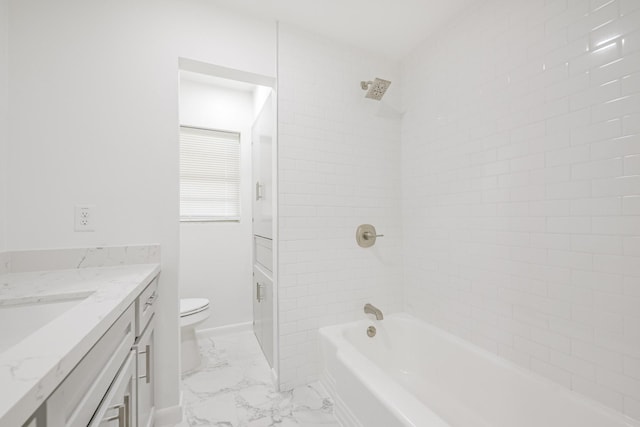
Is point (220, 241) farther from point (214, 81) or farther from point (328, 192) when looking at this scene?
point (214, 81)

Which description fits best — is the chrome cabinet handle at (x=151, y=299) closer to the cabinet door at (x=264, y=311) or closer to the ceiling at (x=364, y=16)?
the cabinet door at (x=264, y=311)

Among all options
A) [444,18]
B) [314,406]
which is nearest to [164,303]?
[314,406]

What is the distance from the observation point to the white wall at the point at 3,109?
127 centimetres

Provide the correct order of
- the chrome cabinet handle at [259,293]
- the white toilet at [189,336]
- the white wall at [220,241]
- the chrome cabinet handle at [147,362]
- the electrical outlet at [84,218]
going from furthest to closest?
the white wall at [220,241]
the chrome cabinet handle at [259,293]
the white toilet at [189,336]
the electrical outlet at [84,218]
the chrome cabinet handle at [147,362]

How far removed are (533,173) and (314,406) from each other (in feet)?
5.80

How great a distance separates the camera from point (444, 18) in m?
1.81

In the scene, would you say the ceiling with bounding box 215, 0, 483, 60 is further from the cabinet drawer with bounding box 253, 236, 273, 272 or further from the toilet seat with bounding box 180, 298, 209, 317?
the toilet seat with bounding box 180, 298, 209, 317

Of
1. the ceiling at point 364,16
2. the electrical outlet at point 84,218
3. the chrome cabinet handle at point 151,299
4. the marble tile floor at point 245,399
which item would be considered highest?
the ceiling at point 364,16

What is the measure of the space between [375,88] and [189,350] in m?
2.33

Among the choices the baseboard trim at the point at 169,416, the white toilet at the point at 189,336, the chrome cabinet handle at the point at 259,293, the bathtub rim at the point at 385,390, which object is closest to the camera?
the bathtub rim at the point at 385,390

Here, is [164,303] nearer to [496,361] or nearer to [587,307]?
[496,361]

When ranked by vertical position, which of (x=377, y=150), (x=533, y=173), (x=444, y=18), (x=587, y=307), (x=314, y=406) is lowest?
(x=314, y=406)

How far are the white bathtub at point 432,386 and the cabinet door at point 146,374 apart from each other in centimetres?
92

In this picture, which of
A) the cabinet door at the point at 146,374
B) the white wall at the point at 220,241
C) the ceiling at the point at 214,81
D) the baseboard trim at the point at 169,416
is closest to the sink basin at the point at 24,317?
the cabinet door at the point at 146,374
